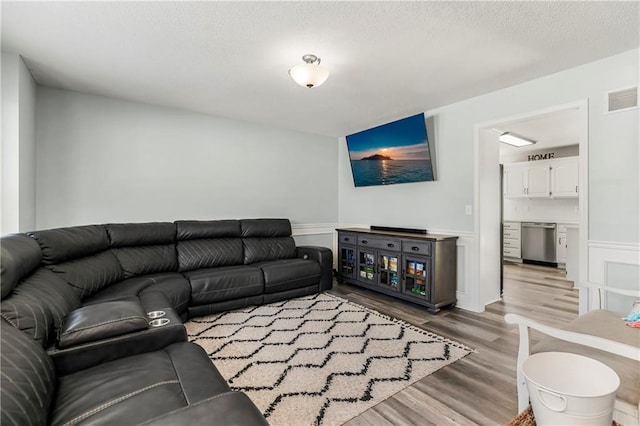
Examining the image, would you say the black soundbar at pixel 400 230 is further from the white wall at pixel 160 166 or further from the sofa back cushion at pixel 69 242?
the sofa back cushion at pixel 69 242

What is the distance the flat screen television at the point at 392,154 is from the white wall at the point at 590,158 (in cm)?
16

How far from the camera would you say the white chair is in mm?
1085

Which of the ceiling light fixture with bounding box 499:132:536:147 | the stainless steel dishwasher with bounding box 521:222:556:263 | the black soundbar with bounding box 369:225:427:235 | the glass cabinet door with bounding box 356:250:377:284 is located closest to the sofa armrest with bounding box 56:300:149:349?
the glass cabinet door with bounding box 356:250:377:284

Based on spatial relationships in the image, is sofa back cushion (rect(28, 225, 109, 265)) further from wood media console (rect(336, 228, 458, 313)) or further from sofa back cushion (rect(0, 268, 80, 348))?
wood media console (rect(336, 228, 458, 313))

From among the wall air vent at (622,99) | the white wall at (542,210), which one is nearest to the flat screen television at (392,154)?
the wall air vent at (622,99)

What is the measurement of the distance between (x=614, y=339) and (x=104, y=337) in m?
2.52

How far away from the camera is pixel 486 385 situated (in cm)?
196

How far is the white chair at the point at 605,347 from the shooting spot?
3.56 feet

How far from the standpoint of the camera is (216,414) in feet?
3.20

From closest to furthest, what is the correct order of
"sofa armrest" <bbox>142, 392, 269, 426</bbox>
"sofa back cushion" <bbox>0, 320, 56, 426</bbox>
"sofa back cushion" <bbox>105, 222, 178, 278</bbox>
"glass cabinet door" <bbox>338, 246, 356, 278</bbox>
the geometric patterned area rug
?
1. "sofa back cushion" <bbox>0, 320, 56, 426</bbox>
2. "sofa armrest" <bbox>142, 392, 269, 426</bbox>
3. the geometric patterned area rug
4. "sofa back cushion" <bbox>105, 222, 178, 278</bbox>
5. "glass cabinet door" <bbox>338, 246, 356, 278</bbox>

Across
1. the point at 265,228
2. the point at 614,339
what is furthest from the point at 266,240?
the point at 614,339

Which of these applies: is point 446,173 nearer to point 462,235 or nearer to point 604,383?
point 462,235

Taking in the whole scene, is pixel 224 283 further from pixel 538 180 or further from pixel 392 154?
pixel 538 180

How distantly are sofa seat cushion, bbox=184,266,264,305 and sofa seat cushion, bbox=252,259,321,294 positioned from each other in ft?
0.35
